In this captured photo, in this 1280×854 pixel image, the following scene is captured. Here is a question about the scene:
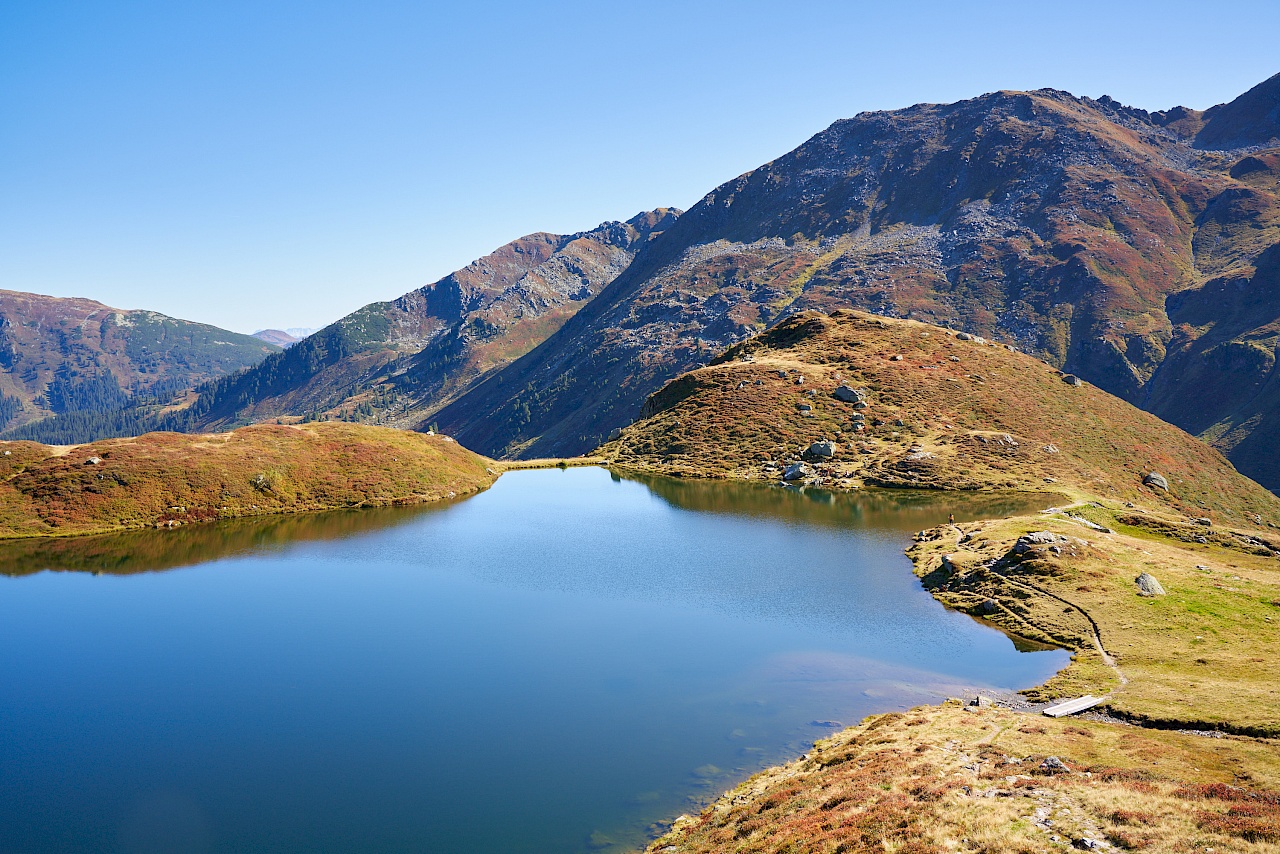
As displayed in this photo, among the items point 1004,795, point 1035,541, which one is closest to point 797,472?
point 1035,541

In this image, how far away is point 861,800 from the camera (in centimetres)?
2352

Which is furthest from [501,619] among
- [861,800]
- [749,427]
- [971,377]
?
[971,377]

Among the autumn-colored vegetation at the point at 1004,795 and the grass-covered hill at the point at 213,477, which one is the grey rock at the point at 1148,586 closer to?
the autumn-colored vegetation at the point at 1004,795

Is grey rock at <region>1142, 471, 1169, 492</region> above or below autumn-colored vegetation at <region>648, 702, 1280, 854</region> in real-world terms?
above

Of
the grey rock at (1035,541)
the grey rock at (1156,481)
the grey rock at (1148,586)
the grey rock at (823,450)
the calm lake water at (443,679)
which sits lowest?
the calm lake water at (443,679)

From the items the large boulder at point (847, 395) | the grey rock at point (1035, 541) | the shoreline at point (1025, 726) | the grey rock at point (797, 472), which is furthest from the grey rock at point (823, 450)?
the grey rock at point (1035, 541)

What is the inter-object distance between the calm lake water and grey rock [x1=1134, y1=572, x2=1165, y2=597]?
10.6m

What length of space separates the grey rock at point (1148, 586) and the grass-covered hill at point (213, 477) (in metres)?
85.9

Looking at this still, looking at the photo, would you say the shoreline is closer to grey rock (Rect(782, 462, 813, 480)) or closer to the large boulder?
grey rock (Rect(782, 462, 813, 480))

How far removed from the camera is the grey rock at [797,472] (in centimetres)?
10612

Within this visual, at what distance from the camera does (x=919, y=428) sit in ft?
376

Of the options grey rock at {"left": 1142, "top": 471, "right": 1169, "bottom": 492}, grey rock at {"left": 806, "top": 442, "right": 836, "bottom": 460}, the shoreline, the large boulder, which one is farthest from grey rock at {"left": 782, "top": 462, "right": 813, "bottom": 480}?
grey rock at {"left": 1142, "top": 471, "right": 1169, "bottom": 492}

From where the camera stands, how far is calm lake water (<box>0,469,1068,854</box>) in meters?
27.3

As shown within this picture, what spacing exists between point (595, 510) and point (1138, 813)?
74.6m
